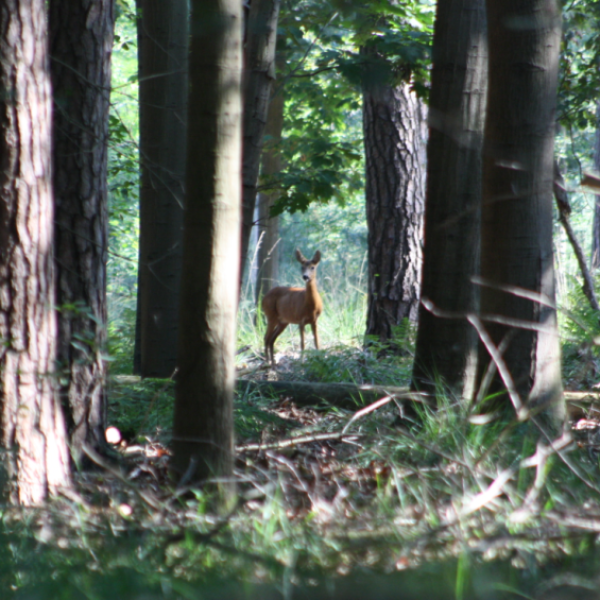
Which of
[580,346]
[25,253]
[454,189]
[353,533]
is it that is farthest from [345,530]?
[580,346]

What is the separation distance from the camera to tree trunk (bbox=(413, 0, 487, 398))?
388cm

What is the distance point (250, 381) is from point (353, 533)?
2807 millimetres

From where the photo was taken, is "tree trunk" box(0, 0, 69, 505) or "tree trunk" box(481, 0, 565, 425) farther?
"tree trunk" box(481, 0, 565, 425)

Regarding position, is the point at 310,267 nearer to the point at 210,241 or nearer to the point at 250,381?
Result: the point at 250,381

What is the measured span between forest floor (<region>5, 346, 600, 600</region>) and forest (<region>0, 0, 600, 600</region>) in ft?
0.04

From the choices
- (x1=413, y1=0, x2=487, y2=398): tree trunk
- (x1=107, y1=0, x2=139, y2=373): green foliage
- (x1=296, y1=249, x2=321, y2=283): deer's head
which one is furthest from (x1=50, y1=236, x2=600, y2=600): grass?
(x1=296, y1=249, x2=321, y2=283): deer's head

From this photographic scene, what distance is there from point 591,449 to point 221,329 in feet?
6.27

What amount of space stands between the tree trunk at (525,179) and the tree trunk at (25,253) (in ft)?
7.48

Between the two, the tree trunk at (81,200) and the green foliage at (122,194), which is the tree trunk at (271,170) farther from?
the tree trunk at (81,200)

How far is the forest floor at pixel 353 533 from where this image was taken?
1.86 meters

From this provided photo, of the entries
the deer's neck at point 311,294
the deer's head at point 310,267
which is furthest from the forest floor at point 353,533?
the deer's head at point 310,267

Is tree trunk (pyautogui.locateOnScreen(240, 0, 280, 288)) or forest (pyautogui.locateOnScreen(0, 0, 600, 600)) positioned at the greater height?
tree trunk (pyautogui.locateOnScreen(240, 0, 280, 288))

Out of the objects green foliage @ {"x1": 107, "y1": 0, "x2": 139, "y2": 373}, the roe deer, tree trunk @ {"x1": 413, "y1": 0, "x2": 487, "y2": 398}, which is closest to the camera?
tree trunk @ {"x1": 413, "y1": 0, "x2": 487, "y2": 398}

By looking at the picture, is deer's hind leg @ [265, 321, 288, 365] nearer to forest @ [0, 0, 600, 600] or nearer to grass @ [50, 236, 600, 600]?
forest @ [0, 0, 600, 600]
